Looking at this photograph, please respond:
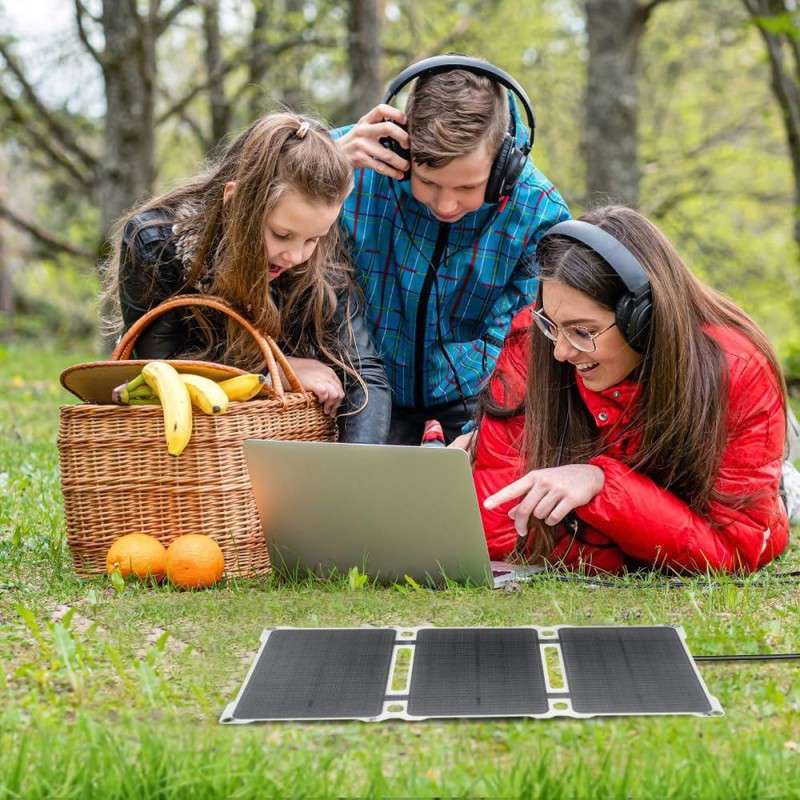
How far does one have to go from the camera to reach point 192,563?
3143 mm

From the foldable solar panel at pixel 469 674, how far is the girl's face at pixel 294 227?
1.44 metres

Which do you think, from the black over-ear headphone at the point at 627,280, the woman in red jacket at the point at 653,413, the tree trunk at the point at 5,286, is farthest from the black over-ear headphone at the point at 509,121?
the tree trunk at the point at 5,286

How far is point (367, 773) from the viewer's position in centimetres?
183

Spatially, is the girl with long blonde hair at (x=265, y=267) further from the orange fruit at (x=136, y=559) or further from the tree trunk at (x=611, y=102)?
the tree trunk at (x=611, y=102)

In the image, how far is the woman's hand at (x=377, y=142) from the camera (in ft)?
12.5

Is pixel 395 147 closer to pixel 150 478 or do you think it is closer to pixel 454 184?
pixel 454 184

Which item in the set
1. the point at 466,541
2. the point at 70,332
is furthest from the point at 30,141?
the point at 466,541

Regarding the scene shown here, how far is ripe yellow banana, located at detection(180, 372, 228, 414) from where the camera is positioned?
10.4 ft

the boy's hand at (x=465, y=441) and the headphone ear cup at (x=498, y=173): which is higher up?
the headphone ear cup at (x=498, y=173)

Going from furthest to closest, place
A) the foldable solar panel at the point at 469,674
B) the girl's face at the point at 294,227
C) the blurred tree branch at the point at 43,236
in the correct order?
the blurred tree branch at the point at 43,236, the girl's face at the point at 294,227, the foldable solar panel at the point at 469,674

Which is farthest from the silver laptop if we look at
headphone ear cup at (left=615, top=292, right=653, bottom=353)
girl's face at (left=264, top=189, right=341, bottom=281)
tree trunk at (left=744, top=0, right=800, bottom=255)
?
tree trunk at (left=744, top=0, right=800, bottom=255)

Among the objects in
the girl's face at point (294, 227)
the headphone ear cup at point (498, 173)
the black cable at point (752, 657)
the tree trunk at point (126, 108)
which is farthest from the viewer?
the tree trunk at point (126, 108)

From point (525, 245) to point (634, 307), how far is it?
1.35m

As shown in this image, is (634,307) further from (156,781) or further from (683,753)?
(156,781)
